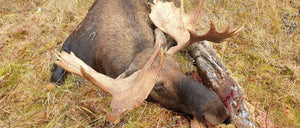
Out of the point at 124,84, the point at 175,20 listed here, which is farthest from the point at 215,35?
the point at 124,84

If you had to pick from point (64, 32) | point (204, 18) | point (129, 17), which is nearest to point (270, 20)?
point (204, 18)

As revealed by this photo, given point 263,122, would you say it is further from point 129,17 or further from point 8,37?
point 8,37

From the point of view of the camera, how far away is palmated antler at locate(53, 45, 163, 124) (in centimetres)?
188

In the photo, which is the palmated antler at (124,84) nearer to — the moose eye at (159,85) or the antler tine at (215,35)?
the moose eye at (159,85)

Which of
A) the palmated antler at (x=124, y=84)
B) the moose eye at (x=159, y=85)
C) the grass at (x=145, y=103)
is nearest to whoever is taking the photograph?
the palmated antler at (x=124, y=84)

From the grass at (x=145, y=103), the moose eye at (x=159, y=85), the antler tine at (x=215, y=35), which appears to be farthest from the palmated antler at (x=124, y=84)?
the grass at (x=145, y=103)

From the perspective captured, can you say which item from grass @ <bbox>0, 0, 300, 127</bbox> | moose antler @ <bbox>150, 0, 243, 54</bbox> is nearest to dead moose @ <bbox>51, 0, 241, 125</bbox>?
moose antler @ <bbox>150, 0, 243, 54</bbox>

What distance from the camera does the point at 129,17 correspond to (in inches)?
140

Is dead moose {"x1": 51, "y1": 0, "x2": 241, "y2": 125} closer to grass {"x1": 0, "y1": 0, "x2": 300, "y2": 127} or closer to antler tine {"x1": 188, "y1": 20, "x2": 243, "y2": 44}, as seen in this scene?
antler tine {"x1": 188, "y1": 20, "x2": 243, "y2": 44}

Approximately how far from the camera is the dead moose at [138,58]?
202cm

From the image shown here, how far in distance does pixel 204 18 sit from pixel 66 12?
310 cm

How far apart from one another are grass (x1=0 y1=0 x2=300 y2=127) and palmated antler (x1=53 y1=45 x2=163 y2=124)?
3.35 ft

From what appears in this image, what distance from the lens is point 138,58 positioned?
2539mm

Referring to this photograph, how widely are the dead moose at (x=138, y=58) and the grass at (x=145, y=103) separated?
476 millimetres
